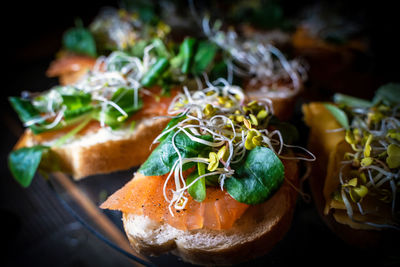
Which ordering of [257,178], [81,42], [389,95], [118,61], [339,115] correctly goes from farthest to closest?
[81,42], [118,61], [389,95], [339,115], [257,178]

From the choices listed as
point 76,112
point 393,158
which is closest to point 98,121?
point 76,112

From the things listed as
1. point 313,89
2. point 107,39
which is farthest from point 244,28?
point 107,39

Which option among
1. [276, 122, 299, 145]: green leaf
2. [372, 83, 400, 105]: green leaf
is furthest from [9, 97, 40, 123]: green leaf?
[372, 83, 400, 105]: green leaf

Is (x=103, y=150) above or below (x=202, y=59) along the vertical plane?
below

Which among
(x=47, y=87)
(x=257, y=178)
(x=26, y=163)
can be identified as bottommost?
(x=47, y=87)

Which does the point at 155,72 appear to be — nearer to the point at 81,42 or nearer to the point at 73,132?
the point at 73,132

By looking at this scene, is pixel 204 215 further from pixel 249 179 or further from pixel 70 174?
pixel 70 174
